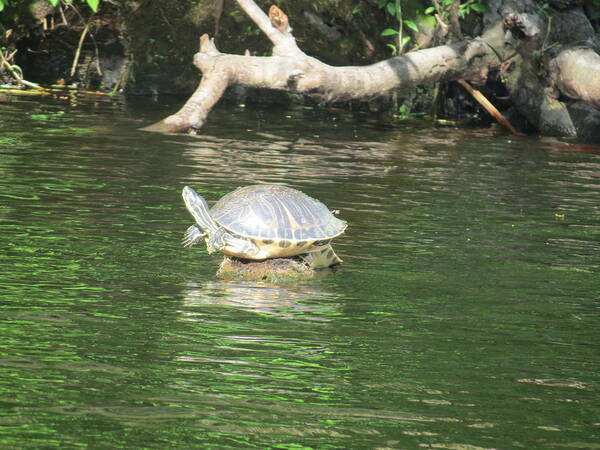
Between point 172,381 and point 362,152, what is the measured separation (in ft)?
25.4

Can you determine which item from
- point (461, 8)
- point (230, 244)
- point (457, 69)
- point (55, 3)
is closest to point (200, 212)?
point (230, 244)

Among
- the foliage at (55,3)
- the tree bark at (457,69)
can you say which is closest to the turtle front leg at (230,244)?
the tree bark at (457,69)

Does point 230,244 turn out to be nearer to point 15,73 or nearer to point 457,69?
point 457,69

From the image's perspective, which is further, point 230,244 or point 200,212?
point 200,212

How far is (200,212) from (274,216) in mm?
479

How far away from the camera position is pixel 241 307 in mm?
5453

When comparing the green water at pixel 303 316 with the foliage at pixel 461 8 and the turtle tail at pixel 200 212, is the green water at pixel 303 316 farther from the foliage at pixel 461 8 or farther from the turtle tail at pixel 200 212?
the foliage at pixel 461 8

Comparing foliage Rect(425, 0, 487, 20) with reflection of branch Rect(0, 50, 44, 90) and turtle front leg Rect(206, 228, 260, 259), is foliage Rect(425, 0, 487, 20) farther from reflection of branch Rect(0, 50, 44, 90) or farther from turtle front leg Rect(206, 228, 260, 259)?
turtle front leg Rect(206, 228, 260, 259)

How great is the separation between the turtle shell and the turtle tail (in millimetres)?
46

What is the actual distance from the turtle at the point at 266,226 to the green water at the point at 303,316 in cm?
21

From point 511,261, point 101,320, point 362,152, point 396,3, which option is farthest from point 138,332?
point 396,3

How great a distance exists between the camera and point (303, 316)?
5340mm

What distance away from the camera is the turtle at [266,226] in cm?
619

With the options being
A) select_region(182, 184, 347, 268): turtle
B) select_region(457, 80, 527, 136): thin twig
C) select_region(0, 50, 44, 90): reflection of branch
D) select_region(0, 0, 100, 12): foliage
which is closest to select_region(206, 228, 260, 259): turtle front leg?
select_region(182, 184, 347, 268): turtle
